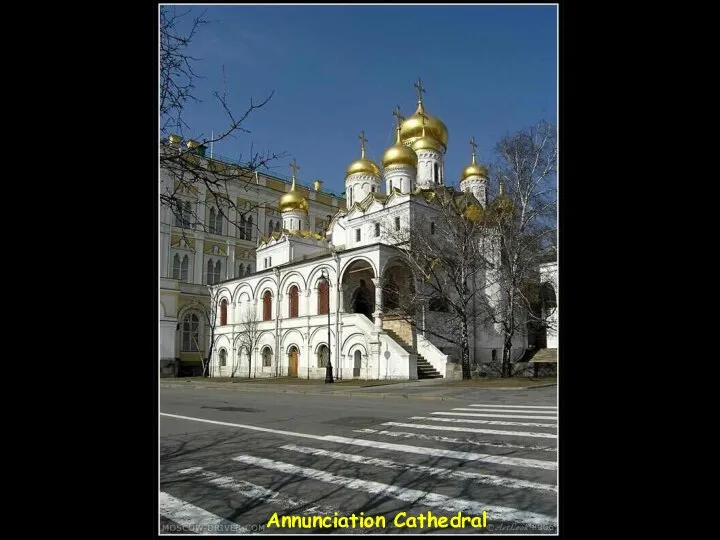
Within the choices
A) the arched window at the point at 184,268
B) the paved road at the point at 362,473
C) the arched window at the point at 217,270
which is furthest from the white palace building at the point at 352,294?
the paved road at the point at 362,473

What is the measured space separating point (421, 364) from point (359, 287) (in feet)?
29.6

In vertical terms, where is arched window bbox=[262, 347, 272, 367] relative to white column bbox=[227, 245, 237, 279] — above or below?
below

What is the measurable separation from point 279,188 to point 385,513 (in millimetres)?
55406

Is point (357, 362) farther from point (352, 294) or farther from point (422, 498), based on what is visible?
point (422, 498)

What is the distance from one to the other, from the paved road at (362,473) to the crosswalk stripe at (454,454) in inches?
0.6

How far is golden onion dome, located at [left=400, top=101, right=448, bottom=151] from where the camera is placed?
140 feet

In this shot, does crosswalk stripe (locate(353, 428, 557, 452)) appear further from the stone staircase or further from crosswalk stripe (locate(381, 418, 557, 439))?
the stone staircase

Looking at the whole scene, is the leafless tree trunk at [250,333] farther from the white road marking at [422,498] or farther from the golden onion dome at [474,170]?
the white road marking at [422,498]

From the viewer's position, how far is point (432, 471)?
6715 mm

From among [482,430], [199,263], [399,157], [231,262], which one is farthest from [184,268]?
[482,430]

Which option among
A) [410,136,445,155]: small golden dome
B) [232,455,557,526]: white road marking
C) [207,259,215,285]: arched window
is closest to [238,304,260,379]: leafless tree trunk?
[207,259,215,285]: arched window

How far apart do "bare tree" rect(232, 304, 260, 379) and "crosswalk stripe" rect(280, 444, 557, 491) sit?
33182 millimetres

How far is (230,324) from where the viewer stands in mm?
45125

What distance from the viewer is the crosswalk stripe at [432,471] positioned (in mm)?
5992
